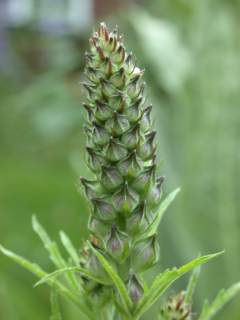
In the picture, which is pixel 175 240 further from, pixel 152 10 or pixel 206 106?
pixel 152 10

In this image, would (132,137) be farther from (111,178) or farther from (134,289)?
(134,289)

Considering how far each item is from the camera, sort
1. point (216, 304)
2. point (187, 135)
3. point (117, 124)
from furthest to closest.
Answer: point (187, 135) < point (216, 304) < point (117, 124)

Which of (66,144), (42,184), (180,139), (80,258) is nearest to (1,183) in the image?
(42,184)

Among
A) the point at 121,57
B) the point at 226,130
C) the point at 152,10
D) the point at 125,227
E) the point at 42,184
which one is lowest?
the point at 125,227

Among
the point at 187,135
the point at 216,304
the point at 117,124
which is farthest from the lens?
the point at 187,135

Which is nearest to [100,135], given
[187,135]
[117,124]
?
[117,124]

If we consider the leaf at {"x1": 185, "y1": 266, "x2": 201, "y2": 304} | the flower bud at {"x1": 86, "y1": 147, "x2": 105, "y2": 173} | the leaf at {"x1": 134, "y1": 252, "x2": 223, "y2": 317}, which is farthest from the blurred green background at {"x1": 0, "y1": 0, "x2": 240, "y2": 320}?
the flower bud at {"x1": 86, "y1": 147, "x2": 105, "y2": 173}

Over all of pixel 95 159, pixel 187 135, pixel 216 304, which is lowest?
pixel 216 304
